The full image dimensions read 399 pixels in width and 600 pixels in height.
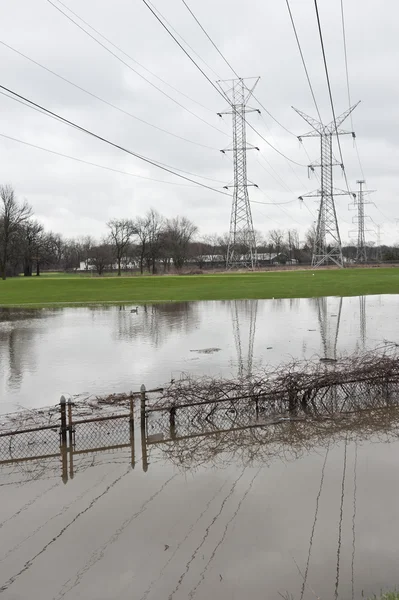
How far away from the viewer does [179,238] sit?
428 ft

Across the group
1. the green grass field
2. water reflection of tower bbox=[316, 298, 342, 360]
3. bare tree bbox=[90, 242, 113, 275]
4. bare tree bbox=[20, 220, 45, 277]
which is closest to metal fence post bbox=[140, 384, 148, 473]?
water reflection of tower bbox=[316, 298, 342, 360]

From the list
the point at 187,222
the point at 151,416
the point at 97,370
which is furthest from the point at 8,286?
the point at 187,222

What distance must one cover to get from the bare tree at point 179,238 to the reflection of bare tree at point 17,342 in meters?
83.2

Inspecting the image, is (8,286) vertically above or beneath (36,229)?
beneath

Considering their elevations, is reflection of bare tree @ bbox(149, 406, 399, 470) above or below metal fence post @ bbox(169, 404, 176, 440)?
below

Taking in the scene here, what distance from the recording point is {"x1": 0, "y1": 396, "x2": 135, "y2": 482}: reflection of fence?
8.80 meters

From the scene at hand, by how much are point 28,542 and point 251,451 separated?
12.8 ft

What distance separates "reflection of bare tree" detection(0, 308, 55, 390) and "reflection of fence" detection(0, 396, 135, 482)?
Result: 14.9 ft

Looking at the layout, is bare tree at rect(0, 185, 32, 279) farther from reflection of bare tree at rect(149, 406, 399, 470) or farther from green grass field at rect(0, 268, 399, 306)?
reflection of bare tree at rect(149, 406, 399, 470)

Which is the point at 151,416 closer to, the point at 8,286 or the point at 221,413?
the point at 221,413

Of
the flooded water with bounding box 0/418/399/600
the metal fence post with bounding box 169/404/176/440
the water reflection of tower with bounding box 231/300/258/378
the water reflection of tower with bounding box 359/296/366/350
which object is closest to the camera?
the flooded water with bounding box 0/418/399/600

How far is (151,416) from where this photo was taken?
429 inches

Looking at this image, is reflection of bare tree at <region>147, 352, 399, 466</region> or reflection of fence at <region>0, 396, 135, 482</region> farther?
reflection of bare tree at <region>147, 352, 399, 466</region>

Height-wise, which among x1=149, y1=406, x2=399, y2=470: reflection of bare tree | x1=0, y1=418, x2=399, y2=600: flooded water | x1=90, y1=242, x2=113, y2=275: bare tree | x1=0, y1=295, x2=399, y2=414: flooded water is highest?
x1=90, y1=242, x2=113, y2=275: bare tree
